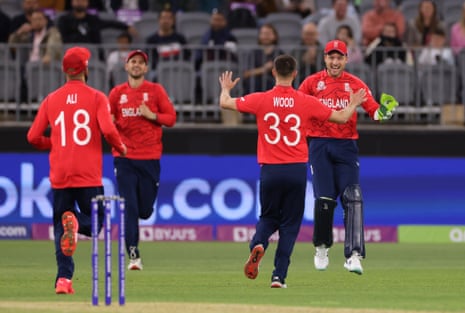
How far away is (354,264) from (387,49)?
8308 millimetres

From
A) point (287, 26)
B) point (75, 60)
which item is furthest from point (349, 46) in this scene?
point (75, 60)

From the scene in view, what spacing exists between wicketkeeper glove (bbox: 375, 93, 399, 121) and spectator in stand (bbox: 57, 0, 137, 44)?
9132mm

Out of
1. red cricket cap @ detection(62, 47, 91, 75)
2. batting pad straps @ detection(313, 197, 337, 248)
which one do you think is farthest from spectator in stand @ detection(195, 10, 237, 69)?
red cricket cap @ detection(62, 47, 91, 75)

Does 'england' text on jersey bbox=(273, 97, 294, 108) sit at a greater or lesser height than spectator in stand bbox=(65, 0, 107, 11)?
lesser

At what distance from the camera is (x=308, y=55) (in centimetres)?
2294

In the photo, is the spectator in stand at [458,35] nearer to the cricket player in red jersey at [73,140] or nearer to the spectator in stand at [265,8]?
the spectator in stand at [265,8]

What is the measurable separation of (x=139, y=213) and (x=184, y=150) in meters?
5.86

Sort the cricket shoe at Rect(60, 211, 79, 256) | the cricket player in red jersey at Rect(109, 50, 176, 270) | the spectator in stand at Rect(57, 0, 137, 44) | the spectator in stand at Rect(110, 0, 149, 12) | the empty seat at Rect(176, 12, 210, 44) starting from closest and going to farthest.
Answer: the cricket shoe at Rect(60, 211, 79, 256) < the cricket player in red jersey at Rect(109, 50, 176, 270) < the spectator in stand at Rect(57, 0, 137, 44) < the empty seat at Rect(176, 12, 210, 44) < the spectator in stand at Rect(110, 0, 149, 12)

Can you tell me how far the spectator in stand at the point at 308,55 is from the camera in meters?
22.9

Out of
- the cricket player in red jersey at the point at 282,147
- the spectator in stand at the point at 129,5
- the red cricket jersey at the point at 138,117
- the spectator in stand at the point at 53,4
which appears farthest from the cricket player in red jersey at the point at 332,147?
the spectator in stand at the point at 53,4

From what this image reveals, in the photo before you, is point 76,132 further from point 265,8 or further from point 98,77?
point 265,8

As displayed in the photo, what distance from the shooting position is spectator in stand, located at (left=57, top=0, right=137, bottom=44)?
23.6 meters

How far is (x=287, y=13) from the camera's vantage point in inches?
985

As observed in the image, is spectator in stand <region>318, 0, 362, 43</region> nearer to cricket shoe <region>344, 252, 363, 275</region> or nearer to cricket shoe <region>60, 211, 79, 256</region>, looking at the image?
cricket shoe <region>344, 252, 363, 275</region>
